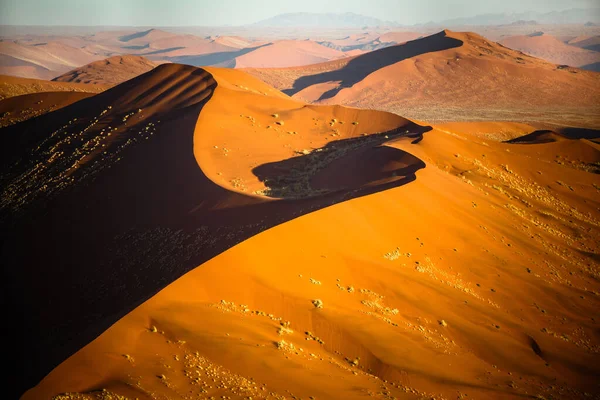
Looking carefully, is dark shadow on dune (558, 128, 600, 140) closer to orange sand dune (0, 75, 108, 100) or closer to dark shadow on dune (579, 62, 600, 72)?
orange sand dune (0, 75, 108, 100)

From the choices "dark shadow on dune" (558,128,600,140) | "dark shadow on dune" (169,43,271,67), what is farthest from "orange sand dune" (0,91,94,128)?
"dark shadow on dune" (169,43,271,67)

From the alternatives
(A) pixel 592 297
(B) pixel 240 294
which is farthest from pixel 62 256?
(A) pixel 592 297

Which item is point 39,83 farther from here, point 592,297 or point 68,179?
point 592,297

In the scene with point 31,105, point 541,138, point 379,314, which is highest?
point 31,105

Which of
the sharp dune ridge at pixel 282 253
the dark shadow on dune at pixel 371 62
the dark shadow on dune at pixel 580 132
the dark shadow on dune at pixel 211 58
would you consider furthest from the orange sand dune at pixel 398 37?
the sharp dune ridge at pixel 282 253

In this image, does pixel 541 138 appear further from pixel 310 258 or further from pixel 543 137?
pixel 310 258

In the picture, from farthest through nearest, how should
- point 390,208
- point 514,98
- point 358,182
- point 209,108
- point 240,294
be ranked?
point 514,98 → point 209,108 → point 358,182 → point 390,208 → point 240,294

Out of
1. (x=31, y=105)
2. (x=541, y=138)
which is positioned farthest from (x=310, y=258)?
(x=31, y=105)
